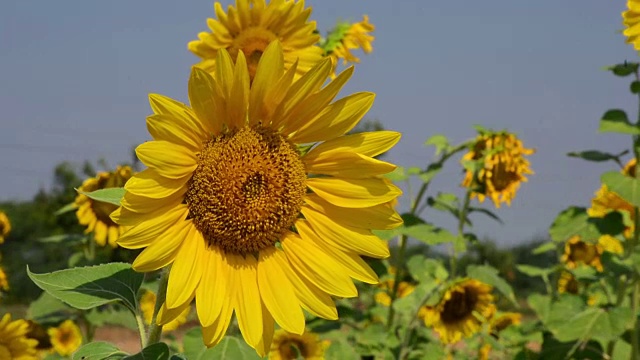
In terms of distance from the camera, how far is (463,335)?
13.5ft

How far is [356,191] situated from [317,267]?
178mm

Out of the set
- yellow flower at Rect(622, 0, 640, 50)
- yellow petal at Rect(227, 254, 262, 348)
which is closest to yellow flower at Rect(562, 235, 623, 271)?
yellow flower at Rect(622, 0, 640, 50)

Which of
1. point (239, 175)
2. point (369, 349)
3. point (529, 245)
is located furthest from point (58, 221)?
point (239, 175)

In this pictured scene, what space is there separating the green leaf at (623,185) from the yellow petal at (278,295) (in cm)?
209

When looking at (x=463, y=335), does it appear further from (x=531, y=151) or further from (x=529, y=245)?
(x=529, y=245)

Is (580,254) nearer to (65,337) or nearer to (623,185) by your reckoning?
(623,185)

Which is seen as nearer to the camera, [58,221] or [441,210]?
[441,210]

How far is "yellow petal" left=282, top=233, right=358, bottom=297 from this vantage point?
172 cm

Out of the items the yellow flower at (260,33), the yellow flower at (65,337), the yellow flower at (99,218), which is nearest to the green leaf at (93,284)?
the yellow flower at (260,33)

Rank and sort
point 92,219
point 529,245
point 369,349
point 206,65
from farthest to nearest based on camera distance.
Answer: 1. point 529,245
2. point 92,219
3. point 369,349
4. point 206,65

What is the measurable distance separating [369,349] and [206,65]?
1.31 meters

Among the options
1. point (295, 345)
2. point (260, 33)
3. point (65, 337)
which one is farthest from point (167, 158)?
point (65, 337)

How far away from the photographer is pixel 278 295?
1.72 m

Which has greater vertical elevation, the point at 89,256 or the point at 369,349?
the point at 89,256
